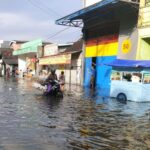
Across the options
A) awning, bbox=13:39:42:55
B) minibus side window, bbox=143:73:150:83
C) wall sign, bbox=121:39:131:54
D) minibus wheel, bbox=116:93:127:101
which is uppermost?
awning, bbox=13:39:42:55

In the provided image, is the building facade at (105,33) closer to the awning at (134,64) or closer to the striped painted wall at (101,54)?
the striped painted wall at (101,54)

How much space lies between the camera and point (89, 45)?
3969 cm

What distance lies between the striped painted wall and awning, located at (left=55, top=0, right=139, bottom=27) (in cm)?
200

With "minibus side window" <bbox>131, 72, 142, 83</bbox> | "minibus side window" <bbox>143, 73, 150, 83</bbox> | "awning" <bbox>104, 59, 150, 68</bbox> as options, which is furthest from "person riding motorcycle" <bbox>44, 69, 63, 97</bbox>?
"minibus side window" <bbox>143, 73, 150, 83</bbox>

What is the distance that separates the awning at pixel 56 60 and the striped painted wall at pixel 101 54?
391cm

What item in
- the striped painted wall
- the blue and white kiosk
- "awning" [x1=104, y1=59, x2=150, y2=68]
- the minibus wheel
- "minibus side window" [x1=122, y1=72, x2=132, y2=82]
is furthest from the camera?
the striped painted wall

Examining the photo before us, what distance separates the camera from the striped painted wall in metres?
34.8

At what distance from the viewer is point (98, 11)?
34.5m

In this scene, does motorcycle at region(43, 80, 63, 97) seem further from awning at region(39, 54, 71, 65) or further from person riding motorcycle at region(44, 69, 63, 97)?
awning at region(39, 54, 71, 65)

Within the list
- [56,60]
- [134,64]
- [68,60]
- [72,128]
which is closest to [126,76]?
[134,64]

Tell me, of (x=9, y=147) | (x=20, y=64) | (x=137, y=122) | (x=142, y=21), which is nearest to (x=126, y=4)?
(x=142, y=21)

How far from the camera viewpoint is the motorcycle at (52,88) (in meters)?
24.6

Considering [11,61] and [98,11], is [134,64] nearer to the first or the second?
[98,11]

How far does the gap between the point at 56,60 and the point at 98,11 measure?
14.2 meters
